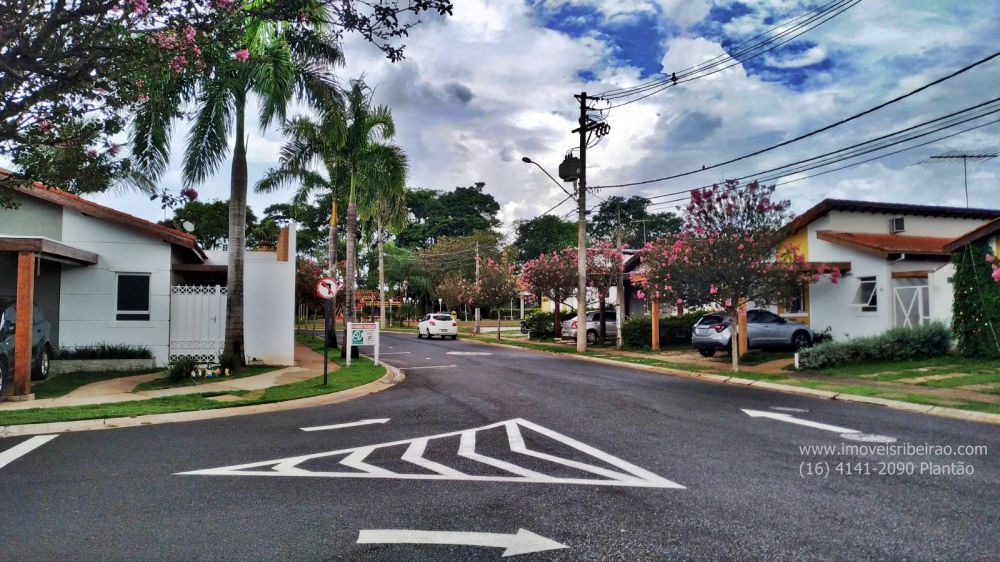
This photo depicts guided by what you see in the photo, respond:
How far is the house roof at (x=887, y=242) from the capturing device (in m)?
19.3

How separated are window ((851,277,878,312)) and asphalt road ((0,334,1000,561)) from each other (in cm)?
1139

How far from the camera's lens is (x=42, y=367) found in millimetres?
14695

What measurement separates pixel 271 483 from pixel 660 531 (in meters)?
3.82

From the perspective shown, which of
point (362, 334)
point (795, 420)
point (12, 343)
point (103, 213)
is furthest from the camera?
point (362, 334)

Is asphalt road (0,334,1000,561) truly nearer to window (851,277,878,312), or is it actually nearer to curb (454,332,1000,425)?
curb (454,332,1000,425)

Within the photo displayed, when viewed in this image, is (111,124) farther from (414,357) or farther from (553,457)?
(414,357)

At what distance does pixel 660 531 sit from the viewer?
187 inches

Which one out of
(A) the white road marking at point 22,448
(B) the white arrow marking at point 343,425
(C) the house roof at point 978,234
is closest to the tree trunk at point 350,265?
(B) the white arrow marking at point 343,425

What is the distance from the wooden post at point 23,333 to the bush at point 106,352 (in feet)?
Answer: 14.3

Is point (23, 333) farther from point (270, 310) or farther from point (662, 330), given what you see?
point (662, 330)

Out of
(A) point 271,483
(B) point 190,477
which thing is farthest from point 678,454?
(B) point 190,477

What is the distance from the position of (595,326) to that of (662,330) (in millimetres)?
4519

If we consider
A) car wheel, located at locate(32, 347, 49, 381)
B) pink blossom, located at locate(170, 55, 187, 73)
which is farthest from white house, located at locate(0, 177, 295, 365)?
pink blossom, located at locate(170, 55, 187, 73)

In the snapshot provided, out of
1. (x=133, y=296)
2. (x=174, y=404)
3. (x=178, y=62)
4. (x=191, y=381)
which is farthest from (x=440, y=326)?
(x=178, y=62)
